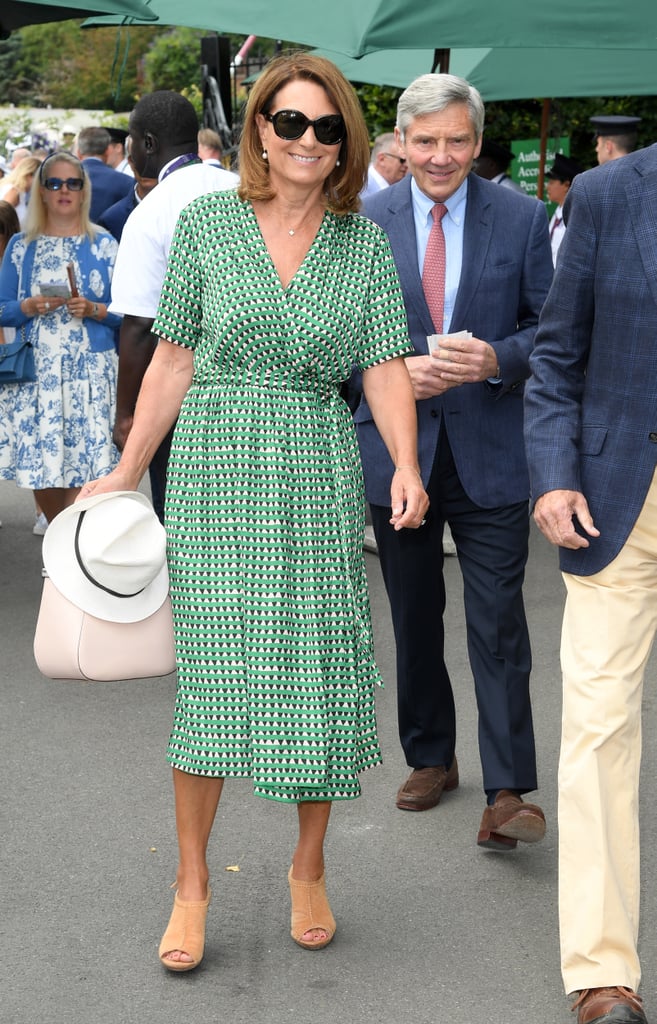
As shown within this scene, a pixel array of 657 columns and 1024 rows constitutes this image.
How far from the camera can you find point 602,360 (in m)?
3.52

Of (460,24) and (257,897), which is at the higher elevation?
(460,24)

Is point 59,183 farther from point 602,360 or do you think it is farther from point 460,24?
point 602,360

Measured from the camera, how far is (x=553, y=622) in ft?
24.4

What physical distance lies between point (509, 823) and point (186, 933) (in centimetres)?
108

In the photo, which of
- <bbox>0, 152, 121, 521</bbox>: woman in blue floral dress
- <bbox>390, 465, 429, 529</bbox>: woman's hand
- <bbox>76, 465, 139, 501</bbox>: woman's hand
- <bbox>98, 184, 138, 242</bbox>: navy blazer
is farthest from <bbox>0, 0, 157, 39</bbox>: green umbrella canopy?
<bbox>390, 465, 429, 529</bbox>: woman's hand

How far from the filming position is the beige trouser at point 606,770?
343 centimetres

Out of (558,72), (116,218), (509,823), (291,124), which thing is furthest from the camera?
(558,72)

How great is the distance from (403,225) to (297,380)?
1.11m

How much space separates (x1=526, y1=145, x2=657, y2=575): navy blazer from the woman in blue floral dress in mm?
4651

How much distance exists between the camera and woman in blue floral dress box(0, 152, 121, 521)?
7926 millimetres

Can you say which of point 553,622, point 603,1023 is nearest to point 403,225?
point 603,1023

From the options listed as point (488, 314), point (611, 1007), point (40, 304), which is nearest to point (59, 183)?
point (40, 304)

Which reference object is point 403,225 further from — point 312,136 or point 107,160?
point 107,160

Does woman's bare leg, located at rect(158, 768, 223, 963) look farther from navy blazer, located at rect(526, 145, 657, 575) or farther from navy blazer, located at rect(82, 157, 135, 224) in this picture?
navy blazer, located at rect(82, 157, 135, 224)
